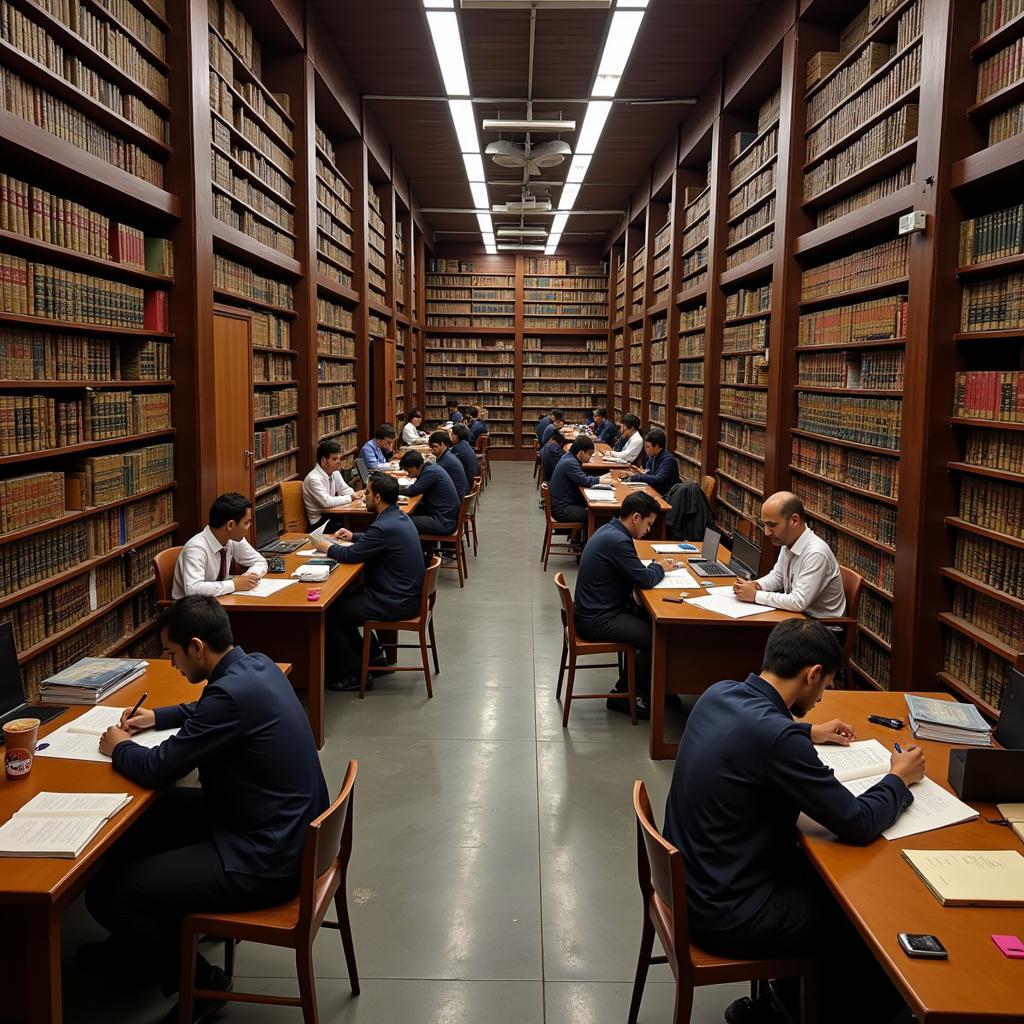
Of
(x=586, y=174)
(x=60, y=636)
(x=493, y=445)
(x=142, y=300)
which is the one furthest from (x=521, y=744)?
(x=493, y=445)

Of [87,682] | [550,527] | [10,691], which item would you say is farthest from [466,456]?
[10,691]

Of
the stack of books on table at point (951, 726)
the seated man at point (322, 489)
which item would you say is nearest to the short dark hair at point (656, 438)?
the seated man at point (322, 489)

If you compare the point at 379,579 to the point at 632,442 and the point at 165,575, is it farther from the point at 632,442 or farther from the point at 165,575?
the point at 632,442

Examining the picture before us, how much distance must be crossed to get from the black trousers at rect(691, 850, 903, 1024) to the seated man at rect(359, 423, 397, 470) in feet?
26.1

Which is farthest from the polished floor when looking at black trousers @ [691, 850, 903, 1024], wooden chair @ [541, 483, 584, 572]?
wooden chair @ [541, 483, 584, 572]

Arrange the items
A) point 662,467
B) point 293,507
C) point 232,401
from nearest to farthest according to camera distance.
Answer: point 232,401, point 293,507, point 662,467

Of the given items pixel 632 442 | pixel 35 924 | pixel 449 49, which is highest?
pixel 449 49

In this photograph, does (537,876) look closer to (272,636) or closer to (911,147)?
(272,636)

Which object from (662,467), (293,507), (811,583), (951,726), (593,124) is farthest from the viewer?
(593,124)

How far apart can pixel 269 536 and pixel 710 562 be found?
274cm

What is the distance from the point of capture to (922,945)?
175cm

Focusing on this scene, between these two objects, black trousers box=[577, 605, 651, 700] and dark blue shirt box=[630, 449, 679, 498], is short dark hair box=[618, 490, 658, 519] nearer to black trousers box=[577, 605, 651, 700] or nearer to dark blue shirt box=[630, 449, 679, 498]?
black trousers box=[577, 605, 651, 700]

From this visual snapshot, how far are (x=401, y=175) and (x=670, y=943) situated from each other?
12044 mm

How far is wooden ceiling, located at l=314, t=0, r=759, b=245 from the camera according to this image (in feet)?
23.7
